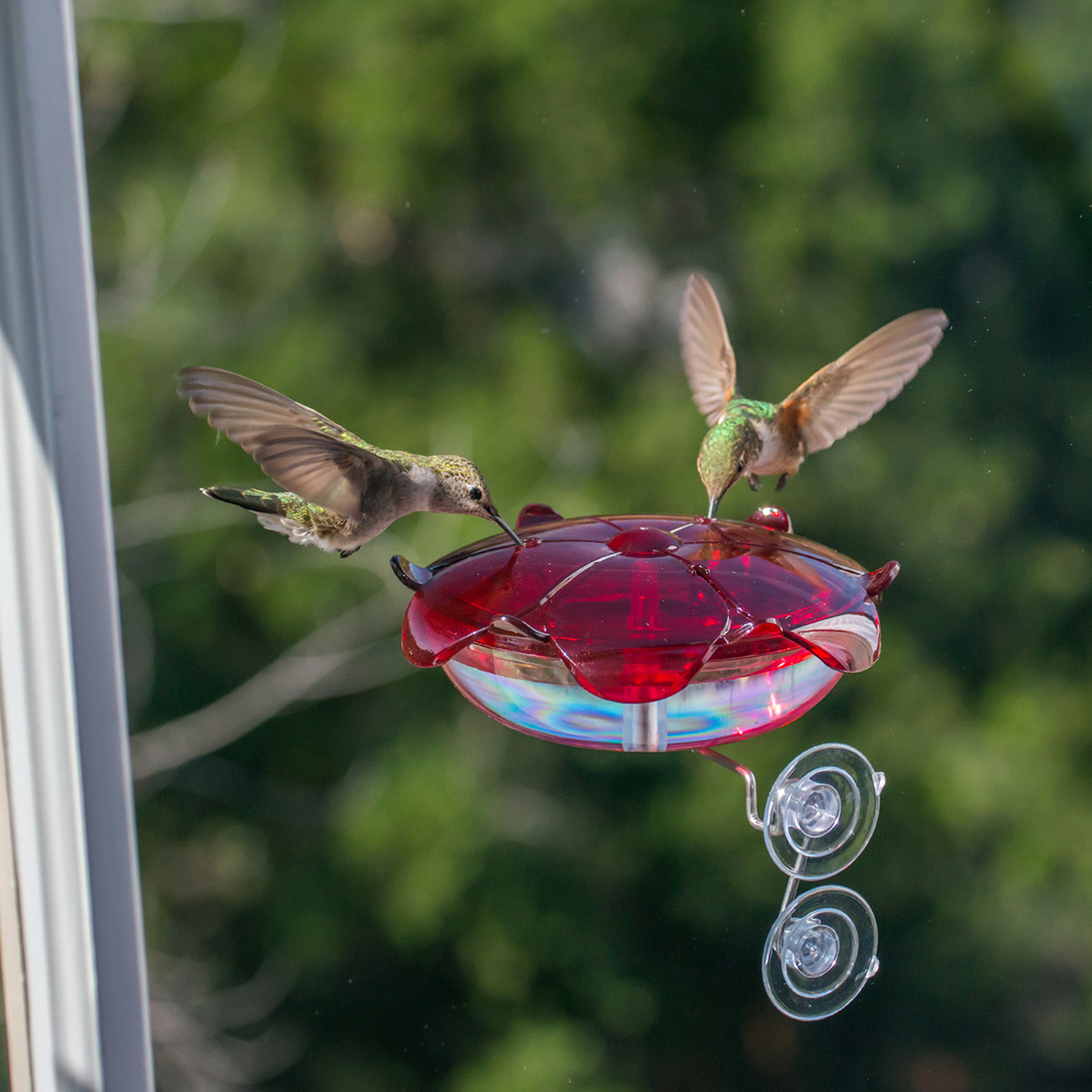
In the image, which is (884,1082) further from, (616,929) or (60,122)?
(60,122)

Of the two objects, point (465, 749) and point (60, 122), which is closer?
point (60, 122)

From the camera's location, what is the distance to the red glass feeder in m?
0.79

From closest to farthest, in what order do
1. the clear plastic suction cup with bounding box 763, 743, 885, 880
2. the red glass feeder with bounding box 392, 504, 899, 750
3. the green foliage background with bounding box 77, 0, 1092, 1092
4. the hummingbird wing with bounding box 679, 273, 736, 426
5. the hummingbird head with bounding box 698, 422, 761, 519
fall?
the red glass feeder with bounding box 392, 504, 899, 750 → the clear plastic suction cup with bounding box 763, 743, 885, 880 → the hummingbird head with bounding box 698, 422, 761, 519 → the hummingbird wing with bounding box 679, 273, 736, 426 → the green foliage background with bounding box 77, 0, 1092, 1092

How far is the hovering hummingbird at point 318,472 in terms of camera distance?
830 mm

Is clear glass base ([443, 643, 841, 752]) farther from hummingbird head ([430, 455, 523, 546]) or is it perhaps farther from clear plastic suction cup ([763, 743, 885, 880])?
hummingbird head ([430, 455, 523, 546])

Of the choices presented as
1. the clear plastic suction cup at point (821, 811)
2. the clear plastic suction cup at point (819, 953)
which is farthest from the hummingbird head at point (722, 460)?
the clear plastic suction cup at point (819, 953)

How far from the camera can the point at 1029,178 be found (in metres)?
2.65

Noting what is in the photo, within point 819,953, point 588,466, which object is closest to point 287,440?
point 819,953

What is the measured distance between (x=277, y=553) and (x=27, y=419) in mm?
1501

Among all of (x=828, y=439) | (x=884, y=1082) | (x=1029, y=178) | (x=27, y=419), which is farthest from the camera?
A: (x=884, y=1082)

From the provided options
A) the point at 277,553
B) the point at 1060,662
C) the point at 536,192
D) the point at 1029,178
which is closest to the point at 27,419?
the point at 277,553

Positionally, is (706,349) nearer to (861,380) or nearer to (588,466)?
(861,380)

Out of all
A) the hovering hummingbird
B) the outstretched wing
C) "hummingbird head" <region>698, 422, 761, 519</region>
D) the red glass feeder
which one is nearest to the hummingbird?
"hummingbird head" <region>698, 422, 761, 519</region>

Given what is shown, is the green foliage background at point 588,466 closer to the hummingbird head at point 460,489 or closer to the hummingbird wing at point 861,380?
the hummingbird wing at point 861,380
